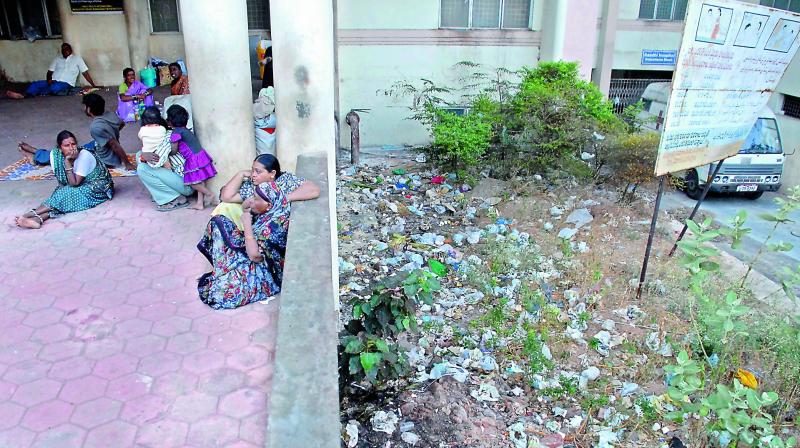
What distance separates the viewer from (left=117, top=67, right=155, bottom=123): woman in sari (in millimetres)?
8258

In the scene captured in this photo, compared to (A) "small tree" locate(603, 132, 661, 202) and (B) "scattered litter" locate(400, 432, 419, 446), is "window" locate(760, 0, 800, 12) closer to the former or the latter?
(A) "small tree" locate(603, 132, 661, 202)

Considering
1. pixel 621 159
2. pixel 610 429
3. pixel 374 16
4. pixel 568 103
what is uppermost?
pixel 374 16

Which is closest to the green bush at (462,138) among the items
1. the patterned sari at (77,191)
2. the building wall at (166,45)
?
the patterned sari at (77,191)

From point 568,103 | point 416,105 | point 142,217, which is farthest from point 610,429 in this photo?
point 416,105

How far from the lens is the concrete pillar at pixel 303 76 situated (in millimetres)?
4801

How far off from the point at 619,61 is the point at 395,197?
8.58m

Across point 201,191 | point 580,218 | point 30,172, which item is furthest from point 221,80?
point 580,218

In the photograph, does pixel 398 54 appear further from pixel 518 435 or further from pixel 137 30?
pixel 518 435

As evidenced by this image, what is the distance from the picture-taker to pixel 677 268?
22.6 ft

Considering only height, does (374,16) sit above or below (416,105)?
above

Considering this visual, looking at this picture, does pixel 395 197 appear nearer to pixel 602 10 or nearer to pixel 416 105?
pixel 416 105

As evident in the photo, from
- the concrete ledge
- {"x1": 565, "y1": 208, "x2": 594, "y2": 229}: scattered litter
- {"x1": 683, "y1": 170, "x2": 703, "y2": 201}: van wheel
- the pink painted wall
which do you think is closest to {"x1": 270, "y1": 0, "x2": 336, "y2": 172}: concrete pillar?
the concrete ledge

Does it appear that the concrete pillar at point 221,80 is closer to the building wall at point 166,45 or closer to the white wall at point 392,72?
the white wall at point 392,72

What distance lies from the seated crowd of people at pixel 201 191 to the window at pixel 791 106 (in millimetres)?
12869
